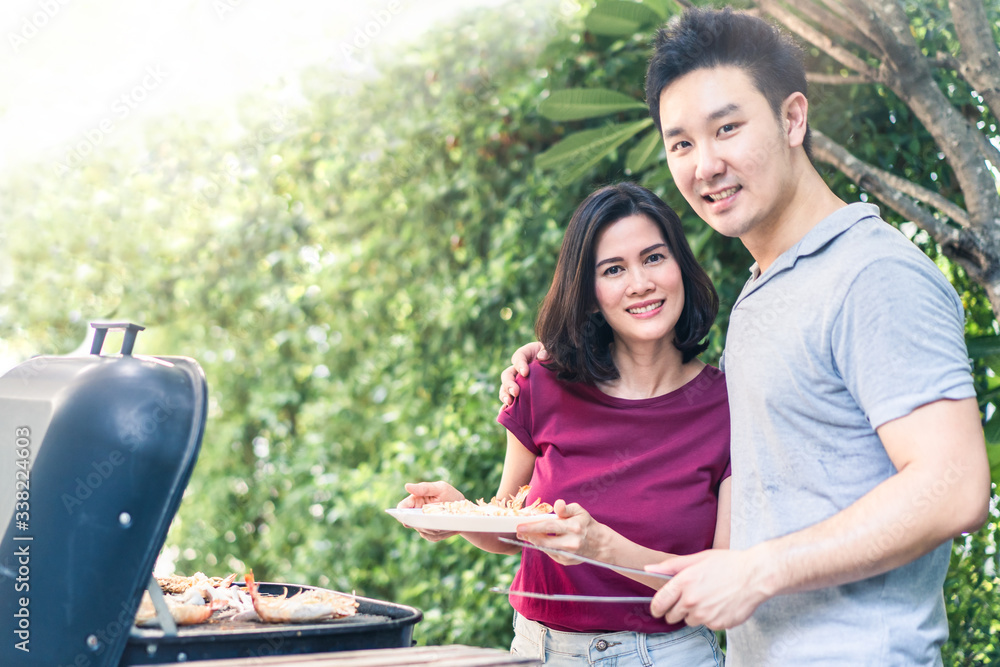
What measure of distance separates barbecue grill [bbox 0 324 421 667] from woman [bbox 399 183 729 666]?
2.08ft

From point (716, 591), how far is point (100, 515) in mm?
847

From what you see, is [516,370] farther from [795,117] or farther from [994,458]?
[994,458]

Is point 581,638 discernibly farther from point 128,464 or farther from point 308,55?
point 308,55

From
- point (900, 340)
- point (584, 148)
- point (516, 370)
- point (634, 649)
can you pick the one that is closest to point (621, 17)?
point (584, 148)

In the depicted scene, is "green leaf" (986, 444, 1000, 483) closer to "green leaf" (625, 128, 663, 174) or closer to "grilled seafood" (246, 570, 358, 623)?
"green leaf" (625, 128, 663, 174)

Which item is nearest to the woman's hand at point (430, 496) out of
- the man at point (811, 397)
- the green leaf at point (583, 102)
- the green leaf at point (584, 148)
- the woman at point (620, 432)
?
the woman at point (620, 432)

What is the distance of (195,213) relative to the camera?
506 cm

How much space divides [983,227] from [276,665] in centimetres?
178

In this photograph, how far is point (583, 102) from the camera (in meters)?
2.45

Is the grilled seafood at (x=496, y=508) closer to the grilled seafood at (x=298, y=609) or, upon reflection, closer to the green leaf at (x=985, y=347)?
the grilled seafood at (x=298, y=609)

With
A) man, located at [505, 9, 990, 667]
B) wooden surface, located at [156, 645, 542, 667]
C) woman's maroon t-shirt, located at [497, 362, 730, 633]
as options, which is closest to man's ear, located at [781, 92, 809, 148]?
man, located at [505, 9, 990, 667]

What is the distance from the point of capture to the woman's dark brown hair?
184 centimetres

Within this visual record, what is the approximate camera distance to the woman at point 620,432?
1639 mm

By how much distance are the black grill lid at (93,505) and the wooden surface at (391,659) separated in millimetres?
147
